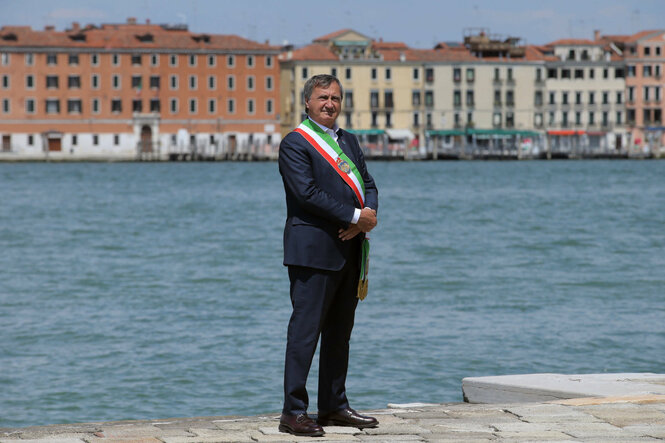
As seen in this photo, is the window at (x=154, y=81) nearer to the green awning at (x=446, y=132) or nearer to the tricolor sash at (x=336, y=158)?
the green awning at (x=446, y=132)

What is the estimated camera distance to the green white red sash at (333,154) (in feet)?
17.6

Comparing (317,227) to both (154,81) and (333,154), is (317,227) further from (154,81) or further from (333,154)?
(154,81)

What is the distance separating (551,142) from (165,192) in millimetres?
45925

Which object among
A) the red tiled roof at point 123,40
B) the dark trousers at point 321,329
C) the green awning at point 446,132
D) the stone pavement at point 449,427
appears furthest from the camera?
the green awning at point 446,132

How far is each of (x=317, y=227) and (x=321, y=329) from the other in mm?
477

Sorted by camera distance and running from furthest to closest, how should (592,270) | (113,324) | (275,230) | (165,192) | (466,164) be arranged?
(466,164), (165,192), (275,230), (592,270), (113,324)

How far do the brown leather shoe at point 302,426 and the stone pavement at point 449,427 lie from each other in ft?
0.13

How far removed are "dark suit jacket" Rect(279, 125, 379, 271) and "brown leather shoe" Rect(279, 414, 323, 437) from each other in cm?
64

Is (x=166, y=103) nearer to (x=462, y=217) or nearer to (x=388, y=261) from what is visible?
(x=462, y=217)

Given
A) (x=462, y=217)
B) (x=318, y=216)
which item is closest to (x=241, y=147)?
(x=462, y=217)

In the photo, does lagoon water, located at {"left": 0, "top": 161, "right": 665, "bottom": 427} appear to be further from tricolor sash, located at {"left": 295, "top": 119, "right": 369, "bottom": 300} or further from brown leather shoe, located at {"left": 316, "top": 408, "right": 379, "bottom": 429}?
tricolor sash, located at {"left": 295, "top": 119, "right": 369, "bottom": 300}

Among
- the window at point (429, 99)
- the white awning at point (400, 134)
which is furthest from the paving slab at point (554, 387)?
the window at point (429, 99)

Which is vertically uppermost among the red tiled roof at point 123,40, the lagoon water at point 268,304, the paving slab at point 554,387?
the red tiled roof at point 123,40

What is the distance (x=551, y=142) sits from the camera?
99500 millimetres
